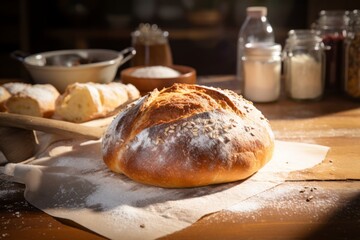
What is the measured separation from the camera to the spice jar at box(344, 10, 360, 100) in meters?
1.83

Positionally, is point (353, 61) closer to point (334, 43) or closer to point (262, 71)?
point (334, 43)

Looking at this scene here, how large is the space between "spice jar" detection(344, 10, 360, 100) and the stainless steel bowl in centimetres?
82

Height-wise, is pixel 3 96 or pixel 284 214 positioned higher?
pixel 3 96

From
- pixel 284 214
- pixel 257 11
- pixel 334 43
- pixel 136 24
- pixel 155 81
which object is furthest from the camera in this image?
pixel 136 24

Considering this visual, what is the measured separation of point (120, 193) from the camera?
1.11 metres

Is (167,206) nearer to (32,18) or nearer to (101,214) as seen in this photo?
(101,214)

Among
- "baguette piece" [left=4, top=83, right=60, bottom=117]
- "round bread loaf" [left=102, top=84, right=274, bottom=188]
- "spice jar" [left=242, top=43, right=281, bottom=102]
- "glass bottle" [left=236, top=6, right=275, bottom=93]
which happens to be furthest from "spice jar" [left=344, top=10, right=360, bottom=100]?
"baguette piece" [left=4, top=83, right=60, bottom=117]

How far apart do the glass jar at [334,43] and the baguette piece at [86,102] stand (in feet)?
2.68

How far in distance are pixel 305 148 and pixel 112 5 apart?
3.05 m

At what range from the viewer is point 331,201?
107cm

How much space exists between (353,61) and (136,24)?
2424 millimetres

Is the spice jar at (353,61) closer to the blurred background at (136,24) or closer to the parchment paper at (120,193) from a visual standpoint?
the parchment paper at (120,193)

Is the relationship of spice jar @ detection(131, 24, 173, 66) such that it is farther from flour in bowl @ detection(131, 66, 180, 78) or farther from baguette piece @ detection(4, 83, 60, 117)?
baguette piece @ detection(4, 83, 60, 117)

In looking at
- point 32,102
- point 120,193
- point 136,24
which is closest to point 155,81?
point 32,102
